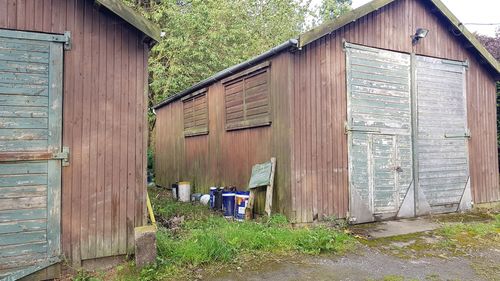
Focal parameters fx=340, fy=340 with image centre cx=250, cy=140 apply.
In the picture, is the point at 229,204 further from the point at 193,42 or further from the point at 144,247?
the point at 193,42

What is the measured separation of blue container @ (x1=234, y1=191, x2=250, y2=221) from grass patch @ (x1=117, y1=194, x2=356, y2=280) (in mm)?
713

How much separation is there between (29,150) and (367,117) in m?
5.78

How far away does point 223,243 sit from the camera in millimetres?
4777

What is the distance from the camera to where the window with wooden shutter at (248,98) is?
6.90 m

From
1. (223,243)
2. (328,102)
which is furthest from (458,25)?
(223,243)

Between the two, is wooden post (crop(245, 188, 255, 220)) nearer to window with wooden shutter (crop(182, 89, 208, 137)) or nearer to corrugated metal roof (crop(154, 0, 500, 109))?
corrugated metal roof (crop(154, 0, 500, 109))

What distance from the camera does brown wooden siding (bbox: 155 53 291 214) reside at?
626 centimetres

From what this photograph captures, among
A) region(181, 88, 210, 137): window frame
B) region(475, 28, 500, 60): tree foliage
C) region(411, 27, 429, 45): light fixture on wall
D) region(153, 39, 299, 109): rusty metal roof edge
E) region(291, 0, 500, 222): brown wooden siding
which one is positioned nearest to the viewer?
region(153, 39, 299, 109): rusty metal roof edge

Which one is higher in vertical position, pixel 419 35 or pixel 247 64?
pixel 419 35

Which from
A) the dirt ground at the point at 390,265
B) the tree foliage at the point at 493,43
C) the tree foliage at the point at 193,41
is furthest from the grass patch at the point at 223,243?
the tree foliage at the point at 493,43

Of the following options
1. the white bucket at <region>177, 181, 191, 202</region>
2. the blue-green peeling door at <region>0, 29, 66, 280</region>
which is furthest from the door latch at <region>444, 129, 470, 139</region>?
the blue-green peeling door at <region>0, 29, 66, 280</region>

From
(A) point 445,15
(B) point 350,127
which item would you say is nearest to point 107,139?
(B) point 350,127

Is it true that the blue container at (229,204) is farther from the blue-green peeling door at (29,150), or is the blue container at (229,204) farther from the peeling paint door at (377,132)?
the blue-green peeling door at (29,150)

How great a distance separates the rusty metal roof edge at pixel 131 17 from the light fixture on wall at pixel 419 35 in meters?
5.79
